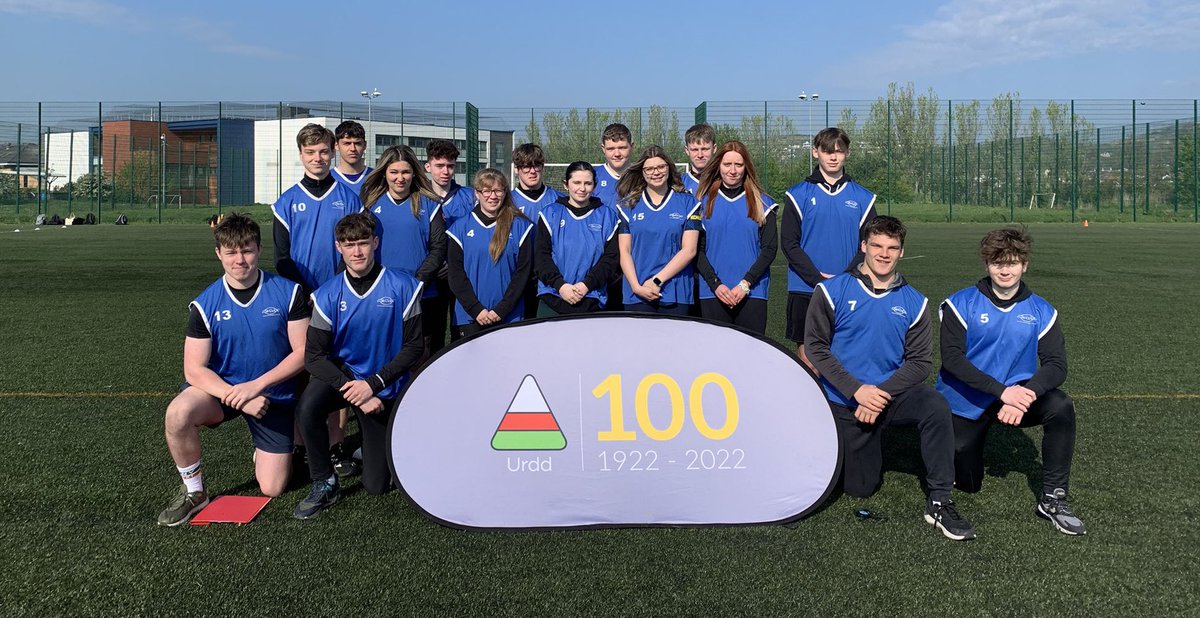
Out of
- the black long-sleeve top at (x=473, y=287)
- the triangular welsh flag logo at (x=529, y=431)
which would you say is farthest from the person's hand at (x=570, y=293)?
the triangular welsh flag logo at (x=529, y=431)

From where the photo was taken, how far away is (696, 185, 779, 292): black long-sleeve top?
16.0 ft

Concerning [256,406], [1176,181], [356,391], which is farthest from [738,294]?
[1176,181]

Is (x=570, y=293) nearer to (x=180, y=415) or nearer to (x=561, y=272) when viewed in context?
(x=561, y=272)

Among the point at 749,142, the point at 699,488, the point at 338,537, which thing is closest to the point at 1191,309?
the point at 699,488

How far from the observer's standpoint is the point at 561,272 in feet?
15.7

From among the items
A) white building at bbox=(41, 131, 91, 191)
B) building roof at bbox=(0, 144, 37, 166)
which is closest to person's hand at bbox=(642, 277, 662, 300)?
white building at bbox=(41, 131, 91, 191)

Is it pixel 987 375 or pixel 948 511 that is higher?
pixel 987 375

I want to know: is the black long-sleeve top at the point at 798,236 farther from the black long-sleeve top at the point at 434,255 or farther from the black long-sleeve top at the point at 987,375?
the black long-sleeve top at the point at 434,255

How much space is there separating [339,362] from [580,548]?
4.68 ft

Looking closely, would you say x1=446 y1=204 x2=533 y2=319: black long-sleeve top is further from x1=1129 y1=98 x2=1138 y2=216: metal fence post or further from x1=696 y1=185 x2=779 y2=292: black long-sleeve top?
x1=1129 y1=98 x2=1138 y2=216: metal fence post

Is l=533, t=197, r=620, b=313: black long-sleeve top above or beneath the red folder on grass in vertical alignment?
above

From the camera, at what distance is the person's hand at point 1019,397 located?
370cm

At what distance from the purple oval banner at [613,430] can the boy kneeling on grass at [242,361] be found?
2.27 feet

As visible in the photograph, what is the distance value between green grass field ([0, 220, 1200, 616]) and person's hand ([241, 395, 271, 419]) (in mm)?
399
